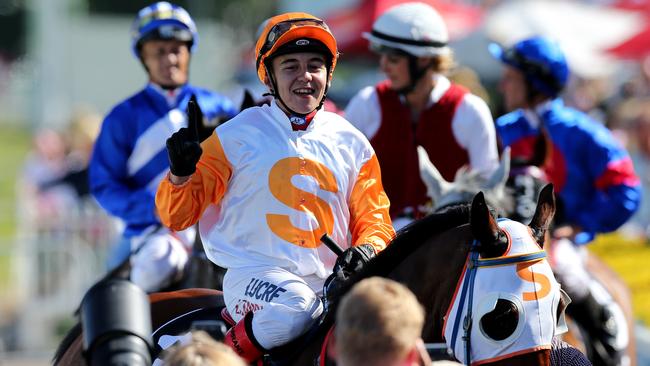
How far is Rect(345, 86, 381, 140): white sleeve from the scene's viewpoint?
242 inches

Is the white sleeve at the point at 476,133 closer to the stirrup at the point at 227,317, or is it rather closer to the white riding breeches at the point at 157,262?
the white riding breeches at the point at 157,262

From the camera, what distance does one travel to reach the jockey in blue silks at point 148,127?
637 centimetres

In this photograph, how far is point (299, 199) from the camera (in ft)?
13.3

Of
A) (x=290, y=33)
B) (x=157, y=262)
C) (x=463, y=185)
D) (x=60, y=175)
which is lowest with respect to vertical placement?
(x=60, y=175)

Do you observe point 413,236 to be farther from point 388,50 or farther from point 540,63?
point 540,63

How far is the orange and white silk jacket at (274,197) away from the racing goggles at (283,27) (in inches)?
9.8

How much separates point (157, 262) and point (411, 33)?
1856 mm

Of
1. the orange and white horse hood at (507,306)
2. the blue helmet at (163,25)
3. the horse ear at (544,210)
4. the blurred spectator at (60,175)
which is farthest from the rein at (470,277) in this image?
the blurred spectator at (60,175)

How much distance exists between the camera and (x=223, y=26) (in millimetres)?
39219

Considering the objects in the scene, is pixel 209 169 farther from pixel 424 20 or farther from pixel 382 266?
pixel 424 20

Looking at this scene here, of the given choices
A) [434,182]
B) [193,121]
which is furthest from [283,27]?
[434,182]

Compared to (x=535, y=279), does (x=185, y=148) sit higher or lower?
higher

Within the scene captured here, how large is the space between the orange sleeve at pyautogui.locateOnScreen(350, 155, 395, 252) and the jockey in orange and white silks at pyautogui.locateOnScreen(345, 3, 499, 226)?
167cm

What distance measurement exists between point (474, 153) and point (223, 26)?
33.9 meters
